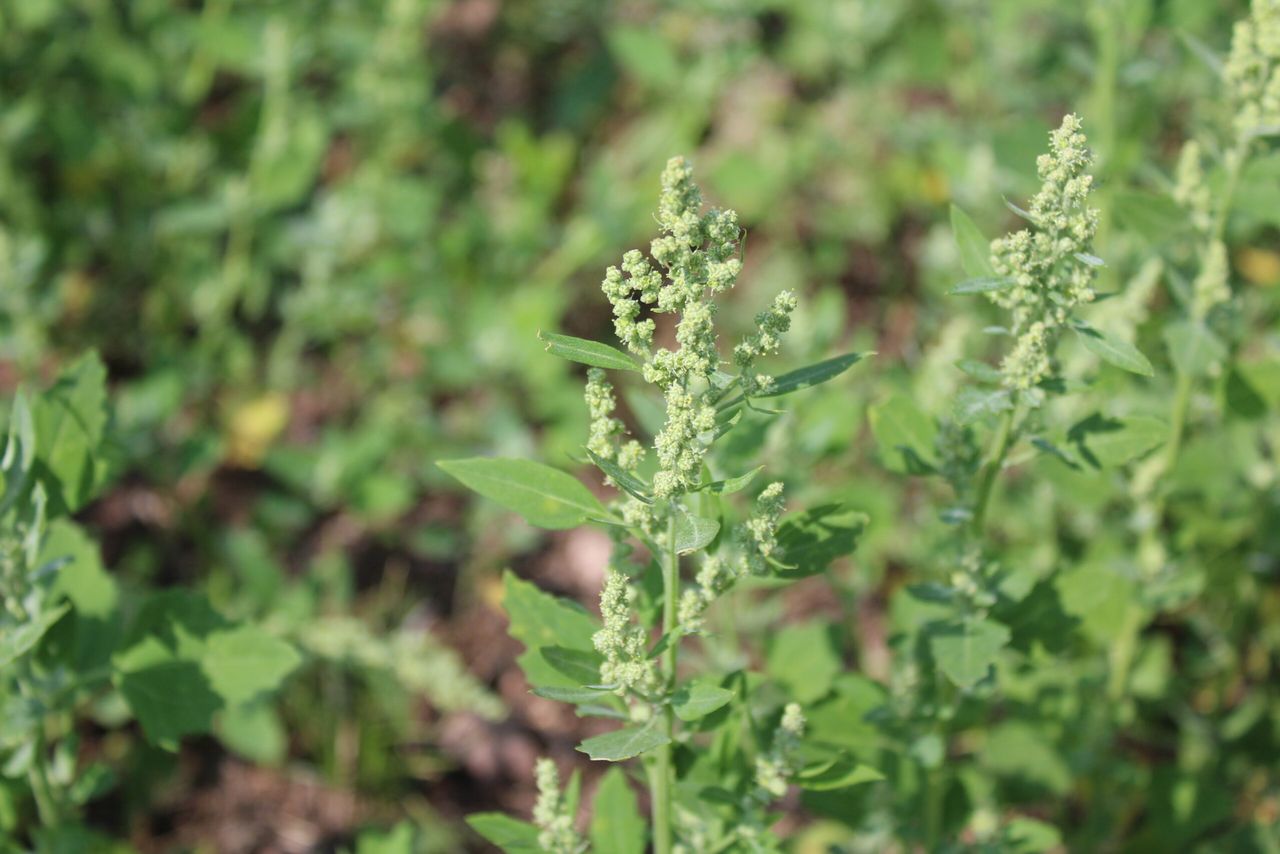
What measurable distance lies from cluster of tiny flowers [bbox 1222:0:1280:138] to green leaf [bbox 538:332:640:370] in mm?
1526

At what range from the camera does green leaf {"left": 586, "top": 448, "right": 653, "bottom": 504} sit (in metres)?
1.75

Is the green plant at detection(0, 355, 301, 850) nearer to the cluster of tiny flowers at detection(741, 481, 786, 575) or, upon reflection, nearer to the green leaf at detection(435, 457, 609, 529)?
the green leaf at detection(435, 457, 609, 529)

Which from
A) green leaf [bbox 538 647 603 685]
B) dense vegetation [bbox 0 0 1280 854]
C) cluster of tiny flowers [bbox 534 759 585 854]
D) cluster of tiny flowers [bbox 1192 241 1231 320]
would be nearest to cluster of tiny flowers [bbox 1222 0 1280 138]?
dense vegetation [bbox 0 0 1280 854]

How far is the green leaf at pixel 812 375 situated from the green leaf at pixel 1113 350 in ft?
1.25

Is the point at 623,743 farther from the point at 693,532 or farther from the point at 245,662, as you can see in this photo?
the point at 245,662

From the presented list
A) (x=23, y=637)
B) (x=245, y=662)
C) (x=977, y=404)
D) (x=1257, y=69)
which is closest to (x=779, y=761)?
(x=977, y=404)

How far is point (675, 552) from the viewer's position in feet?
6.05

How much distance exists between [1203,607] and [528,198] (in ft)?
9.23

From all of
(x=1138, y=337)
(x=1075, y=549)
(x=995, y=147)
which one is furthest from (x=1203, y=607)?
(x=995, y=147)

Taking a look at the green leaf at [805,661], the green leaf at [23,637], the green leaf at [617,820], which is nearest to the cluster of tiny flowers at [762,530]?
the green leaf at [617,820]

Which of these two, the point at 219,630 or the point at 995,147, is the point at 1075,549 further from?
the point at 219,630

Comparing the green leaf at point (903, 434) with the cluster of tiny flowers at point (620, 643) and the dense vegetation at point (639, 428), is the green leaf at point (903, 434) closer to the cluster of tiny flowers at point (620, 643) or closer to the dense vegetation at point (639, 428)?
the dense vegetation at point (639, 428)

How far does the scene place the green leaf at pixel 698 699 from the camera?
1.82 metres

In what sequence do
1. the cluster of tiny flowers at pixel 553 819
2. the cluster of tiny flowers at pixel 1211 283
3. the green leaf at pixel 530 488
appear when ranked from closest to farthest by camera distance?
the green leaf at pixel 530 488
the cluster of tiny flowers at pixel 553 819
the cluster of tiny flowers at pixel 1211 283
